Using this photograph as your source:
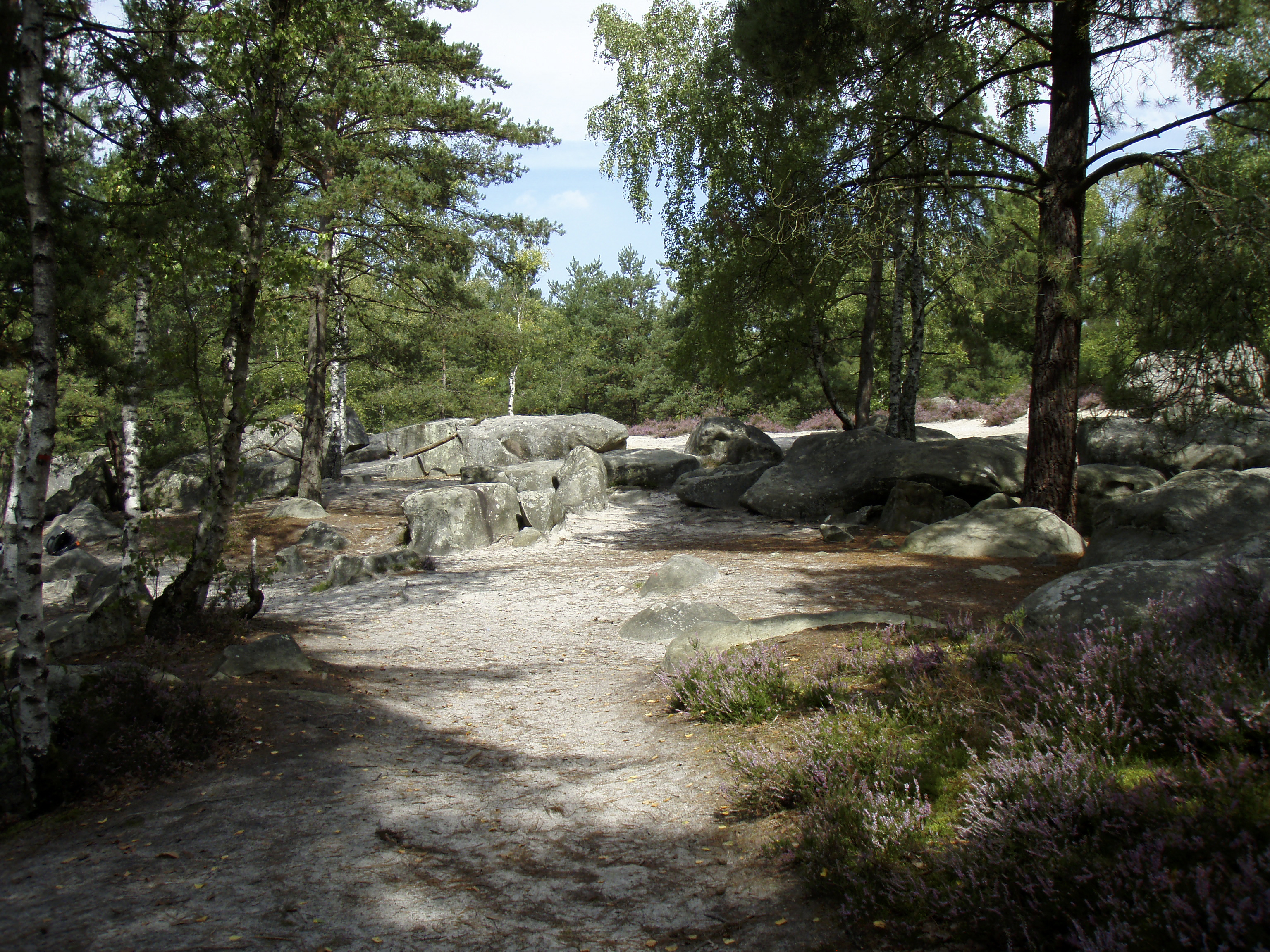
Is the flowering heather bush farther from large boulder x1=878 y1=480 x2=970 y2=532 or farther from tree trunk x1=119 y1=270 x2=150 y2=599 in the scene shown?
large boulder x1=878 y1=480 x2=970 y2=532

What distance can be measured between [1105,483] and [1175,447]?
291 cm

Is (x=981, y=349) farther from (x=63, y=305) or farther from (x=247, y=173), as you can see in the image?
(x=63, y=305)

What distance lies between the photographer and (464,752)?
452 cm

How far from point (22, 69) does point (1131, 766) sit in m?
5.47

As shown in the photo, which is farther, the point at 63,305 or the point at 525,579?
the point at 525,579

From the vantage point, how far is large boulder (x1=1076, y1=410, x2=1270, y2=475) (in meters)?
13.0

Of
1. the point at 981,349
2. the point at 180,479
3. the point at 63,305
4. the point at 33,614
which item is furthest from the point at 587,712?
the point at 180,479

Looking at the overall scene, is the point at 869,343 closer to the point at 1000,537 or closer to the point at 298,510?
the point at 1000,537

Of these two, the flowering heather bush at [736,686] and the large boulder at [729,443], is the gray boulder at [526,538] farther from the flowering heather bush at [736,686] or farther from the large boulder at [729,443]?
the flowering heather bush at [736,686]

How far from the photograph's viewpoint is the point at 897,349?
1437 cm

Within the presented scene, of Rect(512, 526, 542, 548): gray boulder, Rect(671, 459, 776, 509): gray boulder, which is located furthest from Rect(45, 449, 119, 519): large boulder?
Rect(671, 459, 776, 509): gray boulder

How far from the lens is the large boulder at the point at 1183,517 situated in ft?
24.2

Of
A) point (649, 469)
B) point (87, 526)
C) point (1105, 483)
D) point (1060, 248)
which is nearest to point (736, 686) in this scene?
point (1060, 248)

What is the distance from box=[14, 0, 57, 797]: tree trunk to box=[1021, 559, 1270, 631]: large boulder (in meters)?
4.98
